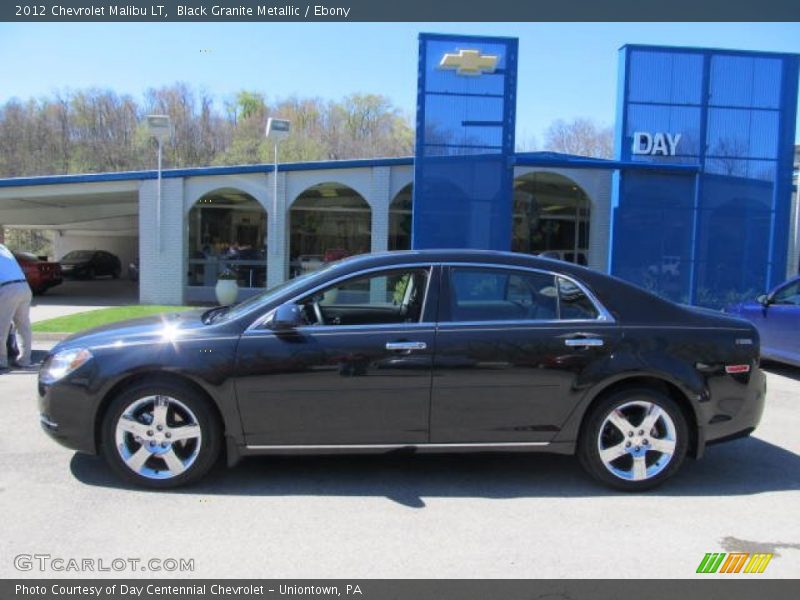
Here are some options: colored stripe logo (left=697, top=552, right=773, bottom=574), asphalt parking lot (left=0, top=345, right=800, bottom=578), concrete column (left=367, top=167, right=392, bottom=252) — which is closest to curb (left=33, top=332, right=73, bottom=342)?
asphalt parking lot (left=0, top=345, right=800, bottom=578)

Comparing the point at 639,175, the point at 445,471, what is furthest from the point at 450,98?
the point at 445,471

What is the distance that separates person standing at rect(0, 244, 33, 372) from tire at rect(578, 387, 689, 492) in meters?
7.12

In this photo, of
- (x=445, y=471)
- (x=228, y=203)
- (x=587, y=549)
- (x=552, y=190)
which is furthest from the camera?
(x=552, y=190)

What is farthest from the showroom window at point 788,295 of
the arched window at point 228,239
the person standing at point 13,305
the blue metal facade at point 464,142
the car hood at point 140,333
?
the arched window at point 228,239

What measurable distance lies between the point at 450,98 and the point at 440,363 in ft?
33.7

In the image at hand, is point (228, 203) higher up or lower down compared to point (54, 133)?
lower down

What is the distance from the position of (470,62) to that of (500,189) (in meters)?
2.60

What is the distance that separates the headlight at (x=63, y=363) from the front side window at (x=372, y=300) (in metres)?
1.44

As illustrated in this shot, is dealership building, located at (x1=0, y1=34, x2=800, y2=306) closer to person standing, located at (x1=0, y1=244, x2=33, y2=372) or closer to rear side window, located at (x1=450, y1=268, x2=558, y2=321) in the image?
person standing, located at (x1=0, y1=244, x2=33, y2=372)

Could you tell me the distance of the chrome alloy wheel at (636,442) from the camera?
4.43m

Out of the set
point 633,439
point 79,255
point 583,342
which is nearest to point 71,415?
point 583,342

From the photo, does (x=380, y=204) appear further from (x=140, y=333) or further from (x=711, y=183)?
(x=140, y=333)
